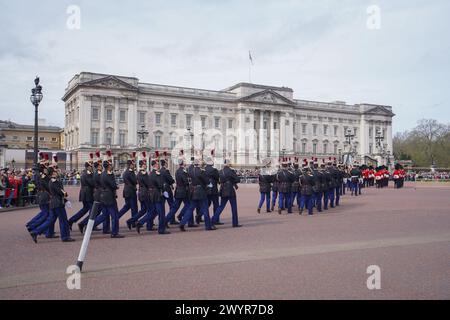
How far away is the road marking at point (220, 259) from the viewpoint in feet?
22.2

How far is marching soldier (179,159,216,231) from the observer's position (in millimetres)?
12461

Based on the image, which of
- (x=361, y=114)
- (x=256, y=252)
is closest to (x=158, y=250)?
(x=256, y=252)

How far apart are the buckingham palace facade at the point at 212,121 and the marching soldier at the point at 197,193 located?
160 feet

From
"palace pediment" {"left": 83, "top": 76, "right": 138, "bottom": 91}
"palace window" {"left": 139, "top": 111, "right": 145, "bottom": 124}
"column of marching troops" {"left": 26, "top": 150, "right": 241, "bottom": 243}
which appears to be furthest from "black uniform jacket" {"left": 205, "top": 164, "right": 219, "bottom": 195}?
"palace window" {"left": 139, "top": 111, "right": 145, "bottom": 124}

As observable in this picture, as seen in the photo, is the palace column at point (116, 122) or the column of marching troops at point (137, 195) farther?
the palace column at point (116, 122)

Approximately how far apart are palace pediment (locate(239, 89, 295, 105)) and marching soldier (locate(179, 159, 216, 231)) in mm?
72399

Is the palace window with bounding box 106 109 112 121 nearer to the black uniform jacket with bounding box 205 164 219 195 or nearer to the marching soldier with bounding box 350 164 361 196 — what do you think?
the marching soldier with bounding box 350 164 361 196

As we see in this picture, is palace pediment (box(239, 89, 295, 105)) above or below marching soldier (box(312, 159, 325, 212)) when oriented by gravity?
above

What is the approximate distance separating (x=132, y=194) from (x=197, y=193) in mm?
1888

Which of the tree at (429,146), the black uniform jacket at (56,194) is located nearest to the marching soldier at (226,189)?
the black uniform jacket at (56,194)

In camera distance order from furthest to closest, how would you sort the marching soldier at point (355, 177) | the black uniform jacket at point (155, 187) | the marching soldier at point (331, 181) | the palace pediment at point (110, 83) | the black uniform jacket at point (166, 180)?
the palace pediment at point (110, 83), the marching soldier at point (355, 177), the marching soldier at point (331, 181), the black uniform jacket at point (166, 180), the black uniform jacket at point (155, 187)

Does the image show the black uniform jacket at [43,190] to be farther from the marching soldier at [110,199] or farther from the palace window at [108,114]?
the palace window at [108,114]

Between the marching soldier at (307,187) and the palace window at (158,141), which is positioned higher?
the palace window at (158,141)

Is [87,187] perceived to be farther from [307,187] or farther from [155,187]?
[307,187]
